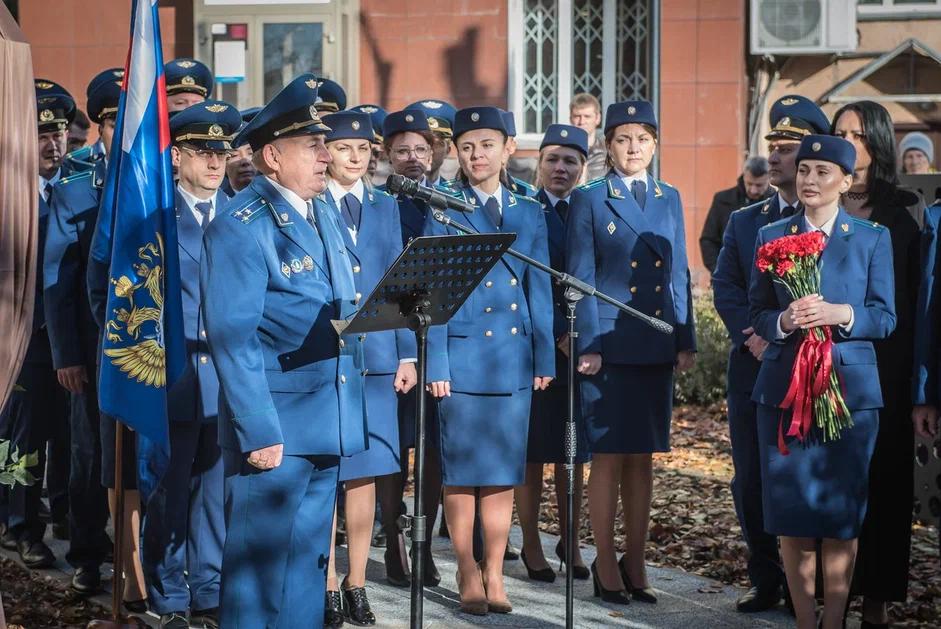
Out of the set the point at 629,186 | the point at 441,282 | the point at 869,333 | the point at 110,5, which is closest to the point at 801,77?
the point at 110,5

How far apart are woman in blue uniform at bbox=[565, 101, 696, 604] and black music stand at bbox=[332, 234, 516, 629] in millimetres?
1938

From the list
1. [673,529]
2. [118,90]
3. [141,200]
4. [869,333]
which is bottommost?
[673,529]

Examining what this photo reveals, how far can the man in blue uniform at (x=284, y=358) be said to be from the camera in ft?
16.5

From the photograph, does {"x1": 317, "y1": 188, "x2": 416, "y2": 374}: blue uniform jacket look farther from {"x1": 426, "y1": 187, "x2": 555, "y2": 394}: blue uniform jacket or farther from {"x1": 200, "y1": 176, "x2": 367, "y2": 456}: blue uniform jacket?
{"x1": 200, "y1": 176, "x2": 367, "y2": 456}: blue uniform jacket

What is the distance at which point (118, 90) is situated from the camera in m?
6.95

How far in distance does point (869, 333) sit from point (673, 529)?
3135mm

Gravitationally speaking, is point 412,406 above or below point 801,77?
below

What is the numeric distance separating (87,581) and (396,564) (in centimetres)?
147

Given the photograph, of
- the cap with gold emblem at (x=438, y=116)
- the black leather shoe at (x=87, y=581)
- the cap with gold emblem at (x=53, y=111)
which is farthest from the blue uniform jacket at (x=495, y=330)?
the cap with gold emblem at (x=53, y=111)

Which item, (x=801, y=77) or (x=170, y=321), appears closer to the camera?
(x=170, y=321)

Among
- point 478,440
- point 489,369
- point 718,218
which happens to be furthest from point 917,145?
point 478,440

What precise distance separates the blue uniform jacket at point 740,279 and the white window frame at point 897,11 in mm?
11231

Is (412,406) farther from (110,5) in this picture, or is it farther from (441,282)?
(110,5)

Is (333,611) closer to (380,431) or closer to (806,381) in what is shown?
(380,431)
